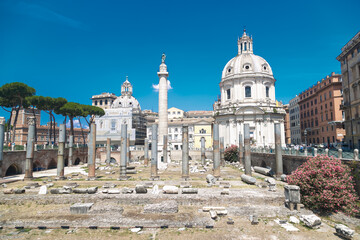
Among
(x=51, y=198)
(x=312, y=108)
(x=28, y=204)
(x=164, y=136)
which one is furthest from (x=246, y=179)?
(x=312, y=108)

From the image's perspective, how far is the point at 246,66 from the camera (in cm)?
5544

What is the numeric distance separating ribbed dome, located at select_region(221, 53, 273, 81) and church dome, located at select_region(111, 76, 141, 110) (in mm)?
40009

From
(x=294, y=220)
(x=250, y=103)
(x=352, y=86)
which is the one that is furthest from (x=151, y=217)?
(x=250, y=103)

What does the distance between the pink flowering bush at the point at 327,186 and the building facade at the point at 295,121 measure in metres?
55.0

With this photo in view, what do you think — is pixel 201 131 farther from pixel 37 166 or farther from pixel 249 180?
pixel 249 180

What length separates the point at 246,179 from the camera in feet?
66.4

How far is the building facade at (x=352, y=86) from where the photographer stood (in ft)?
92.3

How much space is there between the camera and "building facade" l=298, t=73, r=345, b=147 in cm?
4781

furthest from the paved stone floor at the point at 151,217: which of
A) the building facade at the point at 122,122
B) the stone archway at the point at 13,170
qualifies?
the building facade at the point at 122,122

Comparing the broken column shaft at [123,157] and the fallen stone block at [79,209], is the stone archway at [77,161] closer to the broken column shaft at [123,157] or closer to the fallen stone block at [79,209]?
the broken column shaft at [123,157]

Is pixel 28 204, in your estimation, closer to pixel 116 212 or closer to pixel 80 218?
pixel 80 218

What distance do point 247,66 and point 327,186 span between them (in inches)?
1758

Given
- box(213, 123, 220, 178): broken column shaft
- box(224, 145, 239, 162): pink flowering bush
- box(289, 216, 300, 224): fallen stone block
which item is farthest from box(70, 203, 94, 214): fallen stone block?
box(224, 145, 239, 162): pink flowering bush

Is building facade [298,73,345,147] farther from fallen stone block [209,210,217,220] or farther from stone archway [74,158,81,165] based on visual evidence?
stone archway [74,158,81,165]
